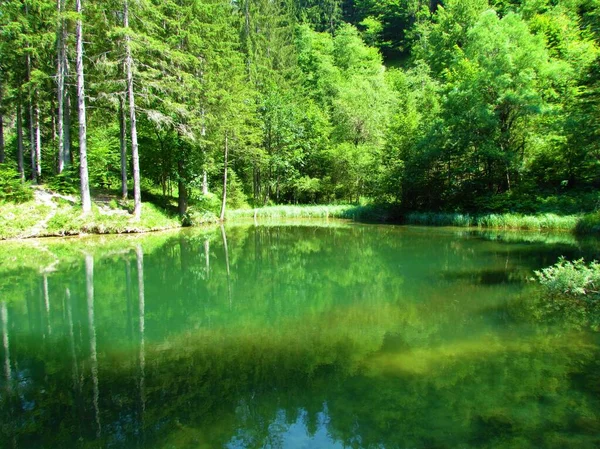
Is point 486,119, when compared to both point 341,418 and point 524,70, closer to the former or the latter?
point 524,70

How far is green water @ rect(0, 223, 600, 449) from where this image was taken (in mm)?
3867

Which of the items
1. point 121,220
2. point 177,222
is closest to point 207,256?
point 121,220

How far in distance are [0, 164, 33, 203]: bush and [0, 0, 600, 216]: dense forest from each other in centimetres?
24

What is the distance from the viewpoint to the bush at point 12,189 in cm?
1807

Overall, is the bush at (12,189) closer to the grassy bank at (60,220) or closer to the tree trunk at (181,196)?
the grassy bank at (60,220)

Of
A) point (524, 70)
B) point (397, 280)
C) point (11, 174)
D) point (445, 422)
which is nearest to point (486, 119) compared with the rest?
point (524, 70)

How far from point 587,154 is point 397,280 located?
59.8 feet

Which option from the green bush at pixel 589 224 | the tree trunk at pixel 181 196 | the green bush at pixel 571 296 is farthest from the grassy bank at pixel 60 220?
the green bush at pixel 589 224

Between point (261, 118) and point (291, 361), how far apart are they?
32.7 m

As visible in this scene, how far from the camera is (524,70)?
23438 mm

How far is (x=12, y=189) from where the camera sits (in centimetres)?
1841

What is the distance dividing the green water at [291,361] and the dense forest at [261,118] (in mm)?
12548

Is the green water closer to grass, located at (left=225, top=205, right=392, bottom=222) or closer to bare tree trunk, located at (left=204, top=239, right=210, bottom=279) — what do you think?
bare tree trunk, located at (left=204, top=239, right=210, bottom=279)

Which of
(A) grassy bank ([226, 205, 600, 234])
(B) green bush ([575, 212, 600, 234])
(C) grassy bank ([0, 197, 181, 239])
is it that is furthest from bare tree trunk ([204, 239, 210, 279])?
(B) green bush ([575, 212, 600, 234])
